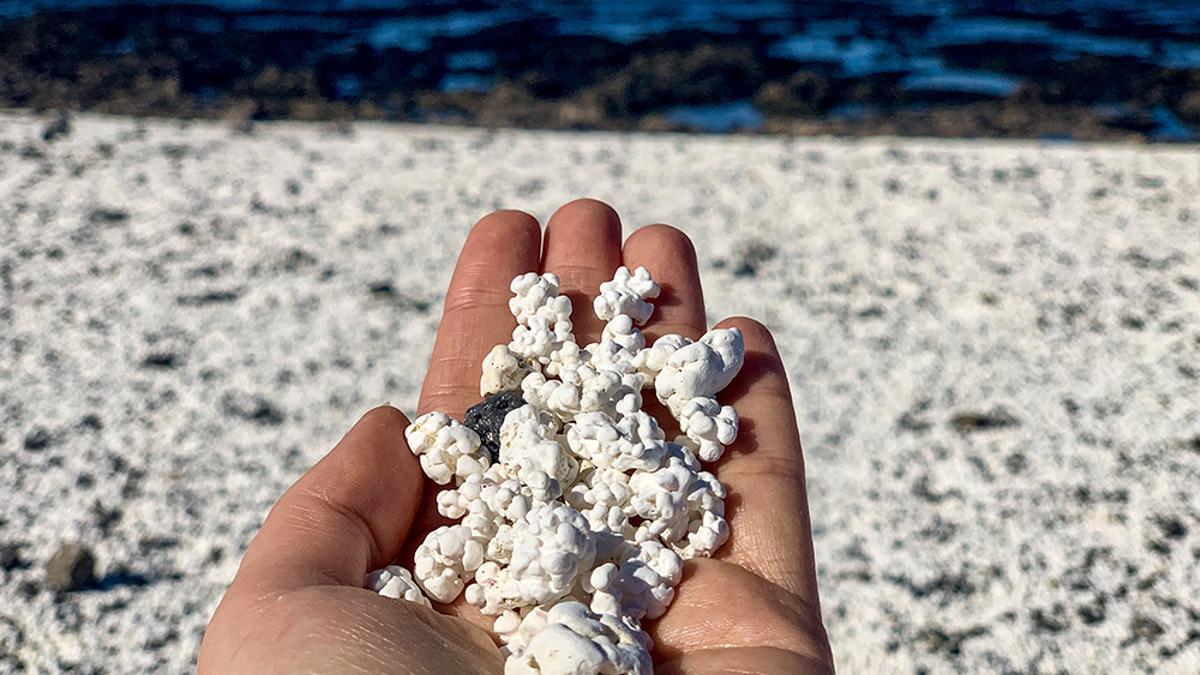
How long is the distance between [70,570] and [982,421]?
93.1 inches

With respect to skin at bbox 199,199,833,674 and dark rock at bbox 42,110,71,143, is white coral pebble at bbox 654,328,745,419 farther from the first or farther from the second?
dark rock at bbox 42,110,71,143

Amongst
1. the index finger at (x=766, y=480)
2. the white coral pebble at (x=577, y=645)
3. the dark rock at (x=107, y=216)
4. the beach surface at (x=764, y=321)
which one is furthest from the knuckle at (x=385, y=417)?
the dark rock at (x=107, y=216)

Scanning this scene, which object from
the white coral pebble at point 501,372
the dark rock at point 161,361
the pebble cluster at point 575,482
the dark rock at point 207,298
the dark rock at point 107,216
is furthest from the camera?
the dark rock at point 107,216

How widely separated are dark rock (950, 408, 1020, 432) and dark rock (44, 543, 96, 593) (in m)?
2.25

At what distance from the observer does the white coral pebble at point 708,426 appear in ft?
5.97

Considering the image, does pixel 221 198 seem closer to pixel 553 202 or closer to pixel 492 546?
pixel 553 202

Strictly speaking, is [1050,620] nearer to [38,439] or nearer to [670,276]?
[670,276]

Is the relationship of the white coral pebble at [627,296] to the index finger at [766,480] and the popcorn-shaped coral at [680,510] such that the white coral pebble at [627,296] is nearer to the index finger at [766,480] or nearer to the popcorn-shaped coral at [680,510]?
the index finger at [766,480]

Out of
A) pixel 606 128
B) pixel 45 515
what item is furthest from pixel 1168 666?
pixel 606 128

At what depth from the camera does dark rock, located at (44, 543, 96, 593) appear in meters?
2.34

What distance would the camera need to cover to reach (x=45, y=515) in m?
2.55

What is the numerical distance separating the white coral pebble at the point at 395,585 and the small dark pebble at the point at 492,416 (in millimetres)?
294

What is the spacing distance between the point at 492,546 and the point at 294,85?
4745mm

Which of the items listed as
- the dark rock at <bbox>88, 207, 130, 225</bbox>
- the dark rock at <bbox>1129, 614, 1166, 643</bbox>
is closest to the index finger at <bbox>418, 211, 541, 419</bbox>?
the dark rock at <bbox>1129, 614, 1166, 643</bbox>
